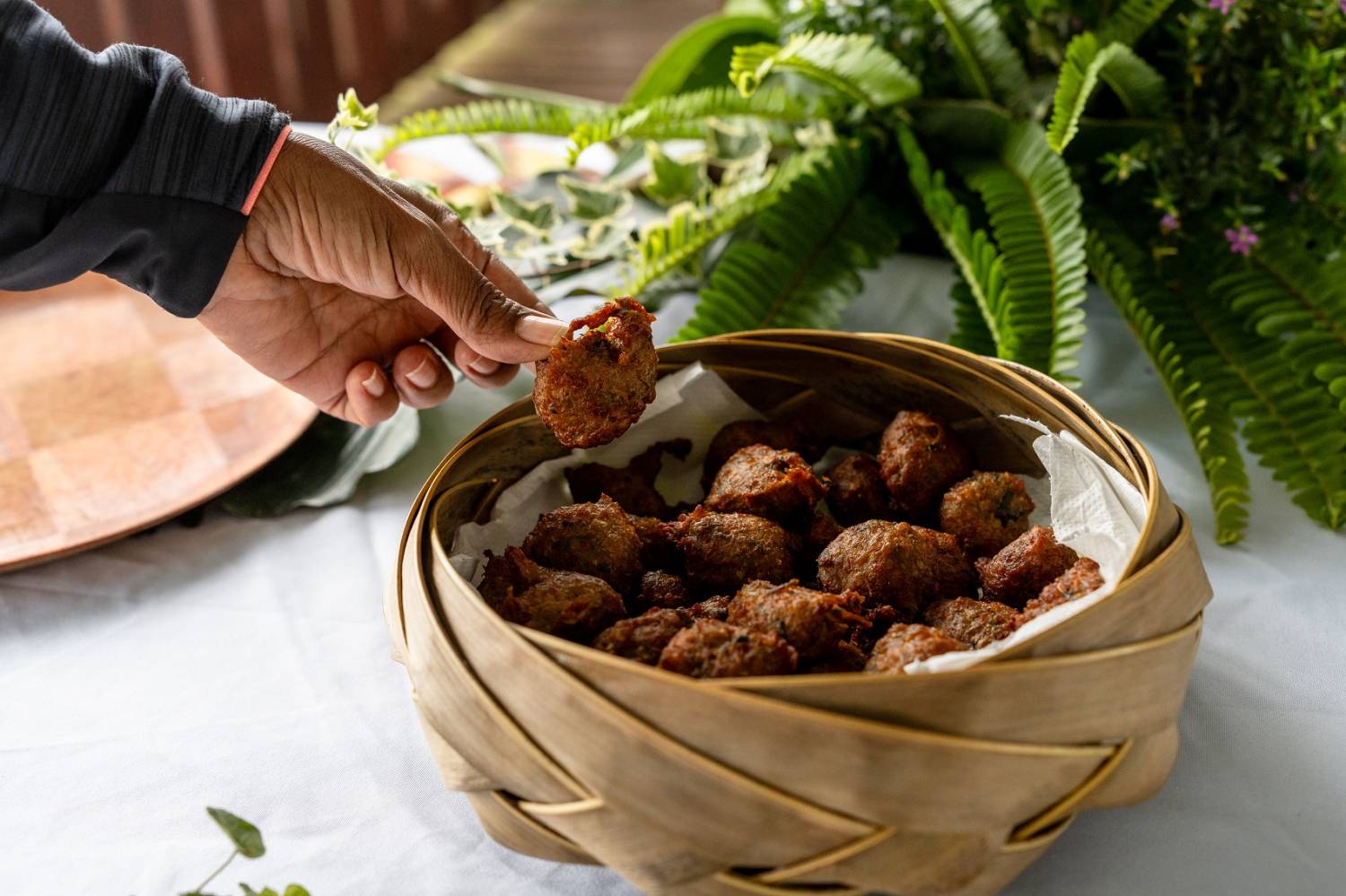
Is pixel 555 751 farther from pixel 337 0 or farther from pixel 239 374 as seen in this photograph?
pixel 337 0

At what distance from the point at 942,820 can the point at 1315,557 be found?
931 millimetres

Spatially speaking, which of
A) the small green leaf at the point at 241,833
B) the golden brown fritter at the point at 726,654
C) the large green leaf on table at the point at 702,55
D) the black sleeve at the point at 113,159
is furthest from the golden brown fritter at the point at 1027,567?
the large green leaf on table at the point at 702,55

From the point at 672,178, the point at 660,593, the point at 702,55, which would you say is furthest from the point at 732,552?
the point at 702,55

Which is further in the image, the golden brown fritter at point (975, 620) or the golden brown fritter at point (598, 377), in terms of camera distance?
the golden brown fritter at point (598, 377)

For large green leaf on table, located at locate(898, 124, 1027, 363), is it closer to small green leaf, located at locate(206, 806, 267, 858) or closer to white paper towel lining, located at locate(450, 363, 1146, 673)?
white paper towel lining, located at locate(450, 363, 1146, 673)

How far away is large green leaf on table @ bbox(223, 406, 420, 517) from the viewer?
1659 millimetres

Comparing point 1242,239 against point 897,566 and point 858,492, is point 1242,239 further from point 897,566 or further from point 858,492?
point 897,566

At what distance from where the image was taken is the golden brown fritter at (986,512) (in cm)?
130

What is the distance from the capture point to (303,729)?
1260 millimetres

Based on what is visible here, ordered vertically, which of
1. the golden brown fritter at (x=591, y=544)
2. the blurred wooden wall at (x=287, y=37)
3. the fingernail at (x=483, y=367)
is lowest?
the blurred wooden wall at (x=287, y=37)

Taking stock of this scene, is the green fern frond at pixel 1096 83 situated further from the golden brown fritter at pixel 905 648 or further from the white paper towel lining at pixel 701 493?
the golden brown fritter at pixel 905 648

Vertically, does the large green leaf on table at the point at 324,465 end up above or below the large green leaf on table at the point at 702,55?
below

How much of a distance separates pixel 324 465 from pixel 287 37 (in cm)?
375

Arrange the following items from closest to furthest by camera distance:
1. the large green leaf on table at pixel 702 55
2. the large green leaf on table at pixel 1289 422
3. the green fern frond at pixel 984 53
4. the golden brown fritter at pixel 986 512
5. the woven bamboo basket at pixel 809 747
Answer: the woven bamboo basket at pixel 809 747 → the golden brown fritter at pixel 986 512 → the large green leaf on table at pixel 1289 422 → the green fern frond at pixel 984 53 → the large green leaf on table at pixel 702 55
